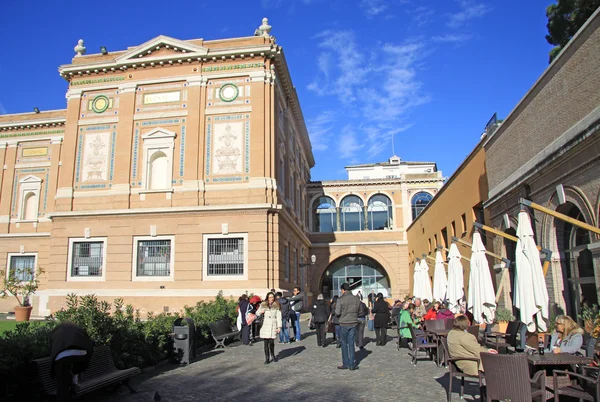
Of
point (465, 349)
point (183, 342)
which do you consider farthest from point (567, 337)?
point (183, 342)


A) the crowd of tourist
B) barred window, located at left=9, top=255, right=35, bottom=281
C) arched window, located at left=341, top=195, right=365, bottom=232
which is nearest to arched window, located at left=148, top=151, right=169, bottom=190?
the crowd of tourist

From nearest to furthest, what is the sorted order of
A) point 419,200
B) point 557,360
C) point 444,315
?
point 557,360 → point 444,315 → point 419,200

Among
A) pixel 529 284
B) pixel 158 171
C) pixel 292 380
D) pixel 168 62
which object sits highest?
pixel 168 62

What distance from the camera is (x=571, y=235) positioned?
11391 millimetres

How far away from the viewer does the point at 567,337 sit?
781 centimetres

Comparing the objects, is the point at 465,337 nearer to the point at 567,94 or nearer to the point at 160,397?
the point at 160,397

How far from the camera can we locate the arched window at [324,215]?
142 ft

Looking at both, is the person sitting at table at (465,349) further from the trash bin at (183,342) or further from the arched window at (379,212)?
the arched window at (379,212)

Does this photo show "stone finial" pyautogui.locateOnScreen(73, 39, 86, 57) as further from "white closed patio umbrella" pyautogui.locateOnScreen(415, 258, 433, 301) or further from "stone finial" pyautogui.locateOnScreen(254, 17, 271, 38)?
"white closed patio umbrella" pyautogui.locateOnScreen(415, 258, 433, 301)

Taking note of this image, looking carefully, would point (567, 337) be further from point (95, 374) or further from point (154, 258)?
point (154, 258)

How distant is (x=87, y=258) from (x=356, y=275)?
2457cm

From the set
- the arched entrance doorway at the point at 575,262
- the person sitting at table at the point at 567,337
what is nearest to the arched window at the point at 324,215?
the arched entrance doorway at the point at 575,262

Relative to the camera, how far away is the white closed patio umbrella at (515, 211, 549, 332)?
30.5 feet

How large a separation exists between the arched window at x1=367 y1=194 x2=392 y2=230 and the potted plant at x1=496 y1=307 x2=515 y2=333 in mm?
27552
